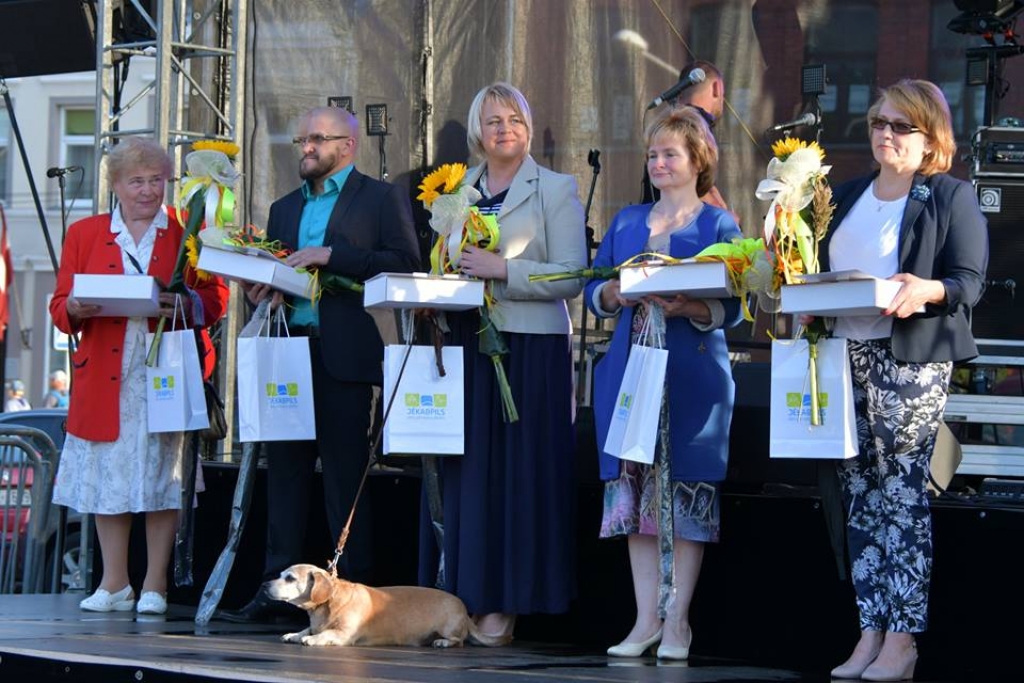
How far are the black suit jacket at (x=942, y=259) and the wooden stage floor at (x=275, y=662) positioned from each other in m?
0.99

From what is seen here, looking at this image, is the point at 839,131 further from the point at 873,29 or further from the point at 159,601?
the point at 159,601

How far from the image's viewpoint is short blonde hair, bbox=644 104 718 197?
15.1 feet

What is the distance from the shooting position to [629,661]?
450 cm

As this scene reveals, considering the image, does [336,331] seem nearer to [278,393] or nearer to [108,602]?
[278,393]

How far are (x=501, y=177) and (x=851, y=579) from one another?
164cm

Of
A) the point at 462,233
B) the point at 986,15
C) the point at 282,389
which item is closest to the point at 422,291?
the point at 462,233

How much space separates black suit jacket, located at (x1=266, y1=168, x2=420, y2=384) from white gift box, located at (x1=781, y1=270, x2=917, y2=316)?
1588mm

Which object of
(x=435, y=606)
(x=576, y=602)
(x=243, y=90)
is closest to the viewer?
(x=435, y=606)

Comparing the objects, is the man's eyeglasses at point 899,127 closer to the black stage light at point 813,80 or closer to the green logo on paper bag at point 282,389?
the green logo on paper bag at point 282,389

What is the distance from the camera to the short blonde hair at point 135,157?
18.4 ft

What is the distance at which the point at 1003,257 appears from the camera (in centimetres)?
599

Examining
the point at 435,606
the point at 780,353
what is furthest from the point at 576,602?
the point at 780,353

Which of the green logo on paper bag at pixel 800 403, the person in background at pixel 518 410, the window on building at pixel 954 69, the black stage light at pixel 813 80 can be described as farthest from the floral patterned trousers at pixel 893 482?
the window on building at pixel 954 69

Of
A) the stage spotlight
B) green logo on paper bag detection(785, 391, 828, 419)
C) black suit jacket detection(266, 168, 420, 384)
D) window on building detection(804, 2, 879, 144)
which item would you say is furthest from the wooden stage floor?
window on building detection(804, 2, 879, 144)
